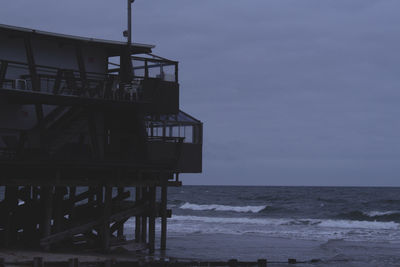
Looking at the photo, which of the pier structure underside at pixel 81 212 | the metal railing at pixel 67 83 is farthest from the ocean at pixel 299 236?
the metal railing at pixel 67 83

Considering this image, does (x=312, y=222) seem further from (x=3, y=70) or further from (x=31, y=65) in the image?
(x=3, y=70)

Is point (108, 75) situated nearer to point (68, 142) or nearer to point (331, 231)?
point (68, 142)

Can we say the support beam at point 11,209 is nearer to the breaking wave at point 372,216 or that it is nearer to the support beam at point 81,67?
the support beam at point 81,67

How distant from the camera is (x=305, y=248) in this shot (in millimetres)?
36469

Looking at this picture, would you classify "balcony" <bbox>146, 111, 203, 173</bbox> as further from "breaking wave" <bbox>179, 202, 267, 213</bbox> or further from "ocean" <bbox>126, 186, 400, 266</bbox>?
"breaking wave" <bbox>179, 202, 267, 213</bbox>

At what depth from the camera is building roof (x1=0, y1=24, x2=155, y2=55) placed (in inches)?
910

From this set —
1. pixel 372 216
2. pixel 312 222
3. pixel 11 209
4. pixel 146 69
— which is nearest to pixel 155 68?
pixel 146 69

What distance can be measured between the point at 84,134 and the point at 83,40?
327cm

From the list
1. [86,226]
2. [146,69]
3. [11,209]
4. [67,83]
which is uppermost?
[146,69]

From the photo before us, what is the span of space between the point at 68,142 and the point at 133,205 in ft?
12.2

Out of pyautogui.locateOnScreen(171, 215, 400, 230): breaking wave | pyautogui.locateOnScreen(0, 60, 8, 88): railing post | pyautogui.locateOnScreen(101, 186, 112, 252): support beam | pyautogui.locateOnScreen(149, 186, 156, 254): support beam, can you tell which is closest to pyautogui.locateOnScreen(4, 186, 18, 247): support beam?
pyautogui.locateOnScreen(101, 186, 112, 252): support beam

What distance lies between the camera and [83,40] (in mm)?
24391

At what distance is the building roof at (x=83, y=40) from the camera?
Result: 23.1 m

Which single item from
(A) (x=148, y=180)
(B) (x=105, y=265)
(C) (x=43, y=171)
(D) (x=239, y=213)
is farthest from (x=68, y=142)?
(D) (x=239, y=213)
